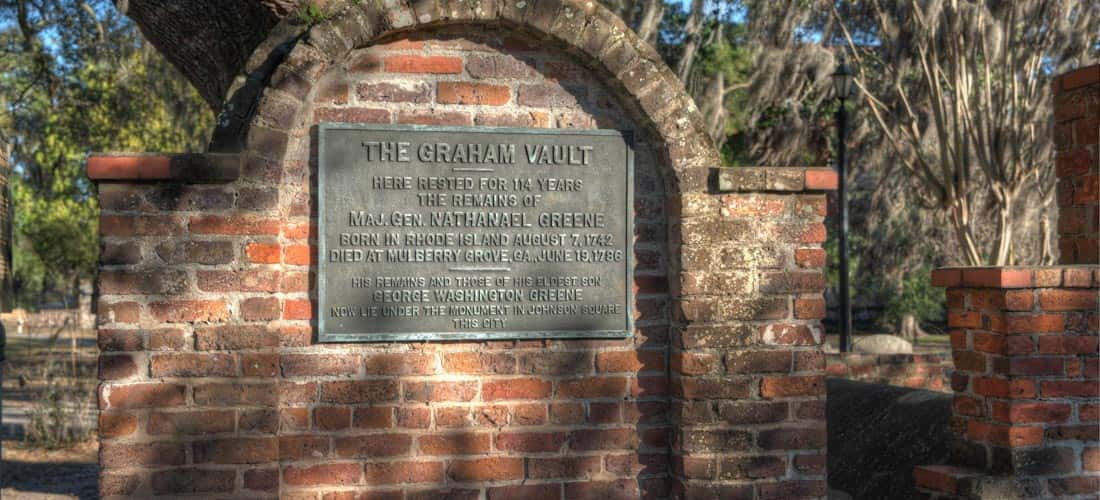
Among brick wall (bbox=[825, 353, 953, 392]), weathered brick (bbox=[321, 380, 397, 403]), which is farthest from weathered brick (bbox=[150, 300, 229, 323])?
brick wall (bbox=[825, 353, 953, 392])

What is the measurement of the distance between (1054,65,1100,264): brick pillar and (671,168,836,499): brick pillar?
157 centimetres

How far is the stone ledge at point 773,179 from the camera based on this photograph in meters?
4.17

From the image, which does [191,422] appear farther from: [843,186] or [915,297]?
[915,297]

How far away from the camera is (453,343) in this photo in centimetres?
411

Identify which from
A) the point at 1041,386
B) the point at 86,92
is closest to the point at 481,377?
the point at 1041,386

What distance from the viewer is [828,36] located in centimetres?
1727

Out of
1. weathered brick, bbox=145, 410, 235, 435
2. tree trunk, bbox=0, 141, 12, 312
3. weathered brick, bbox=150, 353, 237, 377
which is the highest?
tree trunk, bbox=0, 141, 12, 312

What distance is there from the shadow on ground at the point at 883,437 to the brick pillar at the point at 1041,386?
0.58 meters

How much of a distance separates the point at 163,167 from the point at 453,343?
1289 millimetres

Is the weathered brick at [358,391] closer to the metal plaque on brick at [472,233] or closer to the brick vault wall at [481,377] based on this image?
the brick vault wall at [481,377]

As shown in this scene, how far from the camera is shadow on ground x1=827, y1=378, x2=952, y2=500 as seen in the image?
205 inches

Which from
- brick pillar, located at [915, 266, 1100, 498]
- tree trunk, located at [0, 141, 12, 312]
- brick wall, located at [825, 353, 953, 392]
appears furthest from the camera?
brick wall, located at [825, 353, 953, 392]

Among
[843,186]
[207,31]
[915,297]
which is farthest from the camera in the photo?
[915,297]

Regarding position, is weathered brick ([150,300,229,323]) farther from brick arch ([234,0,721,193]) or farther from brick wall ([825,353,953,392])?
brick wall ([825,353,953,392])
